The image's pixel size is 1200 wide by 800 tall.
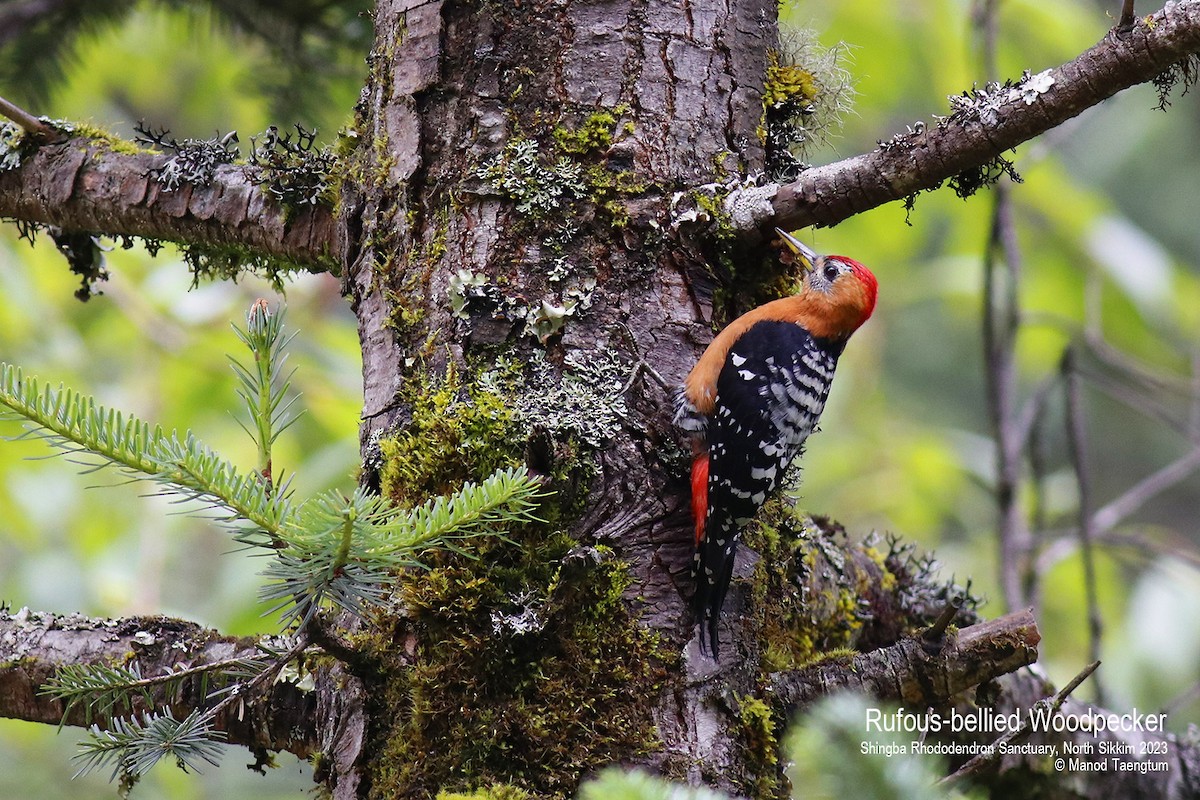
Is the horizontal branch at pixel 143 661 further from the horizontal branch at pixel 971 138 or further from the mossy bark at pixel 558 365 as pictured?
the horizontal branch at pixel 971 138

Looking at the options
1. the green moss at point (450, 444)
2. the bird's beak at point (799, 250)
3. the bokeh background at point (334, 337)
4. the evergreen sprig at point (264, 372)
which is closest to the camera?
the evergreen sprig at point (264, 372)

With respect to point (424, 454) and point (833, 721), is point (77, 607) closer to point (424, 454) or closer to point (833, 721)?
point (424, 454)

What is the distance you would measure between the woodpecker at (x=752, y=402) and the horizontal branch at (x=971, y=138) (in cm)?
11

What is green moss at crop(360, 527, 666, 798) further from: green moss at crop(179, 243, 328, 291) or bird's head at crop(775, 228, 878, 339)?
bird's head at crop(775, 228, 878, 339)

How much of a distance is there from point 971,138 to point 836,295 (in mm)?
1259

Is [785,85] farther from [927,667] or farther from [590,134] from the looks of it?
[927,667]

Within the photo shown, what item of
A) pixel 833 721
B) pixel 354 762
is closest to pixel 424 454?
pixel 354 762

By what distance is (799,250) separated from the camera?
2.35 meters

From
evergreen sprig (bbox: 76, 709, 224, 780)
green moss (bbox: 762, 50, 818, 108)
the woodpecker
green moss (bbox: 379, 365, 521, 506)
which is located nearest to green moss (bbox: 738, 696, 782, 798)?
the woodpecker

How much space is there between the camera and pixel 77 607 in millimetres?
3777

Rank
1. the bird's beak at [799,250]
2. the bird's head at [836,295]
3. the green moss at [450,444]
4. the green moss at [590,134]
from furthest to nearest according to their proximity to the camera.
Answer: the bird's head at [836,295], the bird's beak at [799,250], the green moss at [590,134], the green moss at [450,444]

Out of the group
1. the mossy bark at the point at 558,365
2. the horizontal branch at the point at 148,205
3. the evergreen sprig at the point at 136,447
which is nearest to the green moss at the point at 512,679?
the mossy bark at the point at 558,365

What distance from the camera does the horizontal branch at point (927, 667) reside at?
5.96ft

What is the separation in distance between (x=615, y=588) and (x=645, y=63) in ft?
3.44
